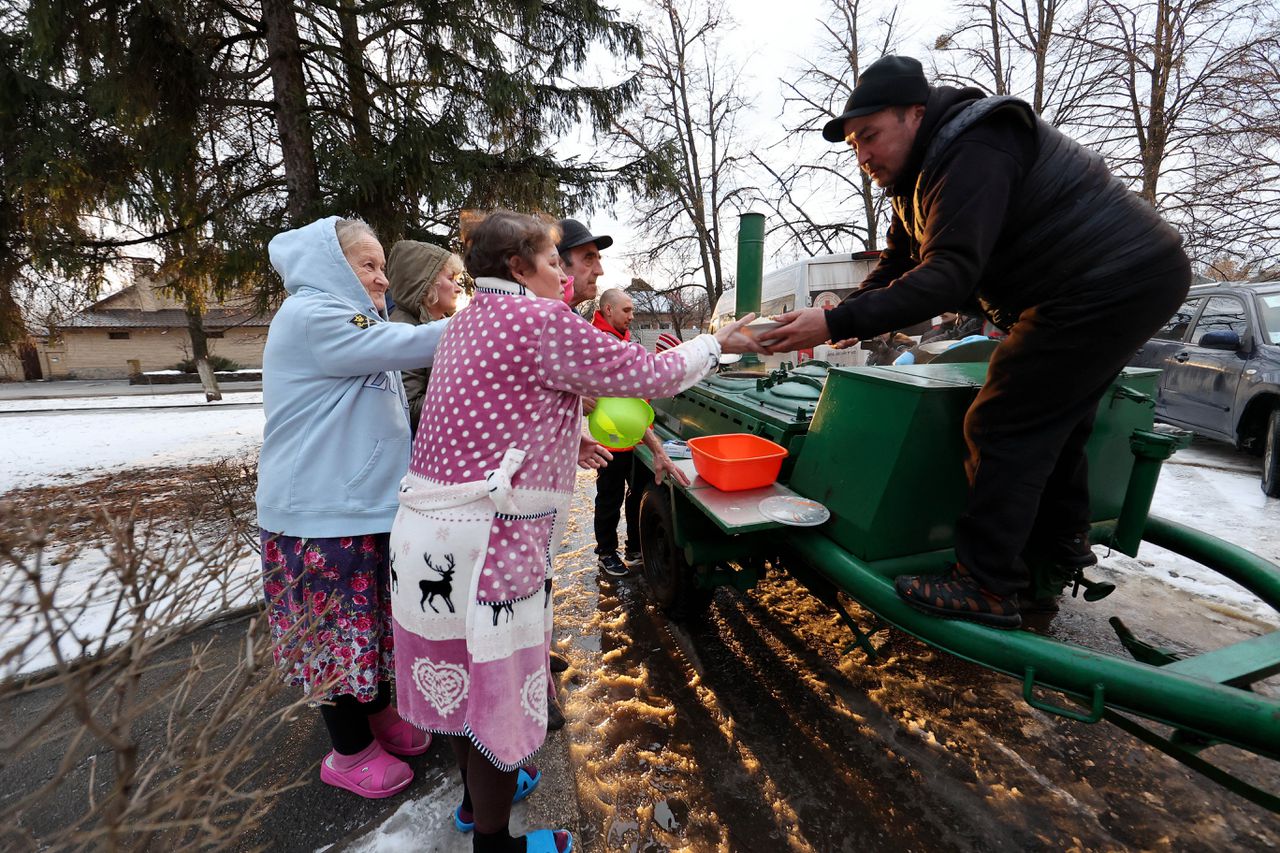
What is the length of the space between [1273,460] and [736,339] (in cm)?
703

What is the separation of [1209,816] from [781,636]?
5.98 feet

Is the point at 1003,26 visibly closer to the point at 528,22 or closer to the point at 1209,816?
the point at 528,22

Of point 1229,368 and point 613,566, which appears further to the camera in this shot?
point 1229,368

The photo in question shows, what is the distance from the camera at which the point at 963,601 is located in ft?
5.84

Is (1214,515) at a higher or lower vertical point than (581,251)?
lower

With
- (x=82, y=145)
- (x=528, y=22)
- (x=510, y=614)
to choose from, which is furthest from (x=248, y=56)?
(x=510, y=614)

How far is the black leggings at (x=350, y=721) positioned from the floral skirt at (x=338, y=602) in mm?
113

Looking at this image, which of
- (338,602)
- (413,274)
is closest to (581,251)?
(413,274)

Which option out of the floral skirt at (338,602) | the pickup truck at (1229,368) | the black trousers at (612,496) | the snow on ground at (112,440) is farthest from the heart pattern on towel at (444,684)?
the snow on ground at (112,440)

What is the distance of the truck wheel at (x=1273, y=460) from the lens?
5.48m

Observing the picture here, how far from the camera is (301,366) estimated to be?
1.88 m

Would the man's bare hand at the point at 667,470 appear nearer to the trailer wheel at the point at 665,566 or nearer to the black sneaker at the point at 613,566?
the trailer wheel at the point at 665,566

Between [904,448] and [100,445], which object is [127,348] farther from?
[904,448]

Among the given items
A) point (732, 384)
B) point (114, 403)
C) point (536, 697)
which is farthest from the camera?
point (114, 403)
